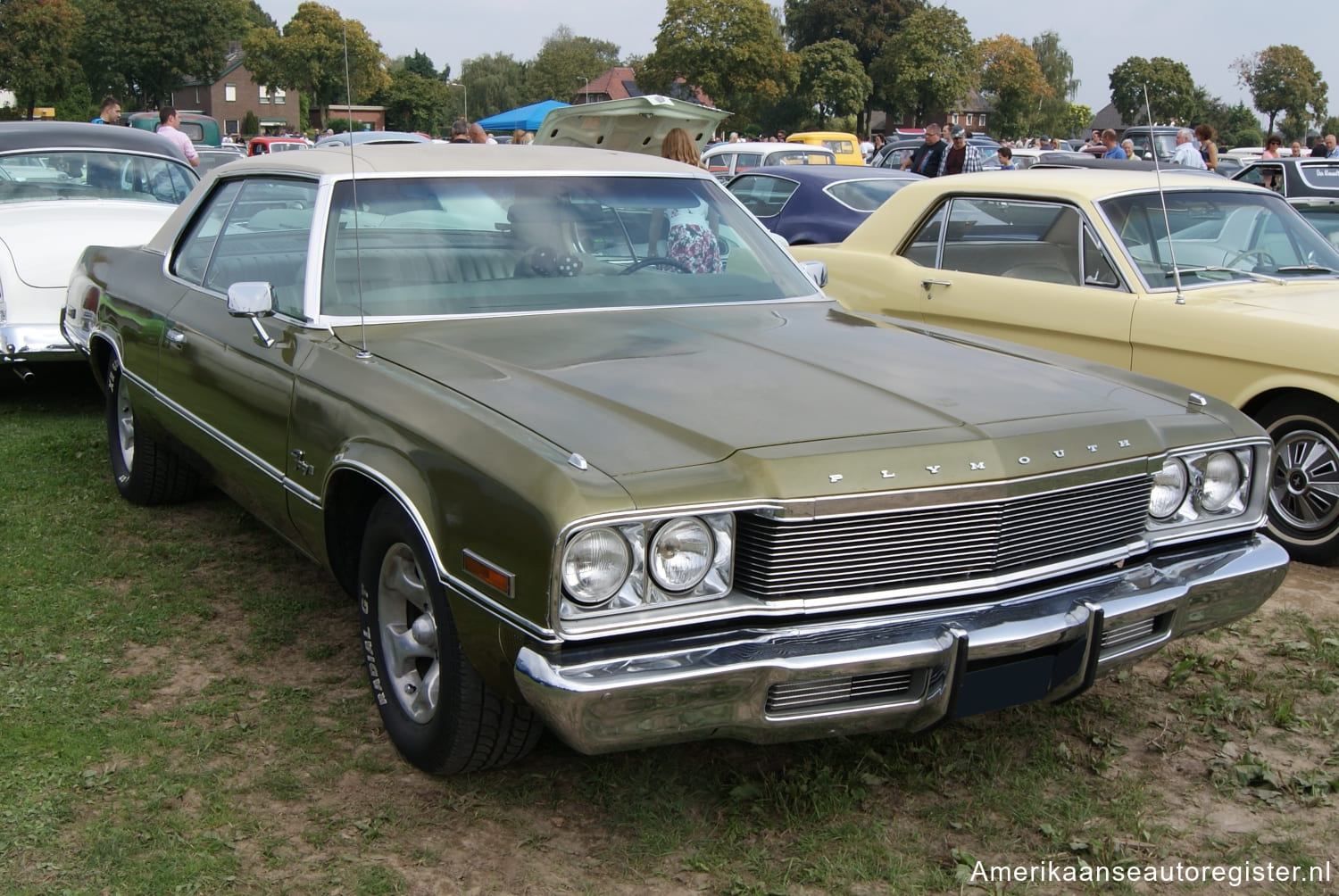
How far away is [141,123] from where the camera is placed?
31812 mm

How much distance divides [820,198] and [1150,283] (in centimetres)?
620

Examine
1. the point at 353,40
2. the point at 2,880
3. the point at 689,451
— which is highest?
the point at 353,40

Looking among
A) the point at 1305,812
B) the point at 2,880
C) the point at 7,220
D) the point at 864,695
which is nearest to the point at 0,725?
the point at 2,880

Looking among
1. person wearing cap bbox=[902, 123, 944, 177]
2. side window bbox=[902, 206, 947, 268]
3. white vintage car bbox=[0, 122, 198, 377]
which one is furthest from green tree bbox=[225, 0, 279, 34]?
side window bbox=[902, 206, 947, 268]

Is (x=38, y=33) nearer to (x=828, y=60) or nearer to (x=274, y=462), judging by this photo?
(x=828, y=60)

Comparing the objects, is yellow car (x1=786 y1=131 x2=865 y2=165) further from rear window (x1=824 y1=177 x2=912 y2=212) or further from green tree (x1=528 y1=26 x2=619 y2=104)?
green tree (x1=528 y1=26 x2=619 y2=104)

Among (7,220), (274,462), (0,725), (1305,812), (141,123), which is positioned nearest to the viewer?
(1305,812)

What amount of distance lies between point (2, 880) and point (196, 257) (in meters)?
2.60

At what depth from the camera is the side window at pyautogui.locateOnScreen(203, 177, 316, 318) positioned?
3891 millimetres

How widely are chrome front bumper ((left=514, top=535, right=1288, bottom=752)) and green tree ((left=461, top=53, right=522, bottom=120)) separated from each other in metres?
84.6

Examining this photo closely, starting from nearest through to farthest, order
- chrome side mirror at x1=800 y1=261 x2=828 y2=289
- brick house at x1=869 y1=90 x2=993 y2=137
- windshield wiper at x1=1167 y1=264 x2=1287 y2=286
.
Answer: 1. chrome side mirror at x1=800 y1=261 x2=828 y2=289
2. windshield wiper at x1=1167 y1=264 x2=1287 y2=286
3. brick house at x1=869 y1=90 x2=993 y2=137

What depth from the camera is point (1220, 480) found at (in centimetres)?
331

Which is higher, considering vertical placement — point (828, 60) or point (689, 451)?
point (828, 60)

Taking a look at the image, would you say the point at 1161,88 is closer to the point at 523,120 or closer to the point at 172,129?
the point at 523,120
